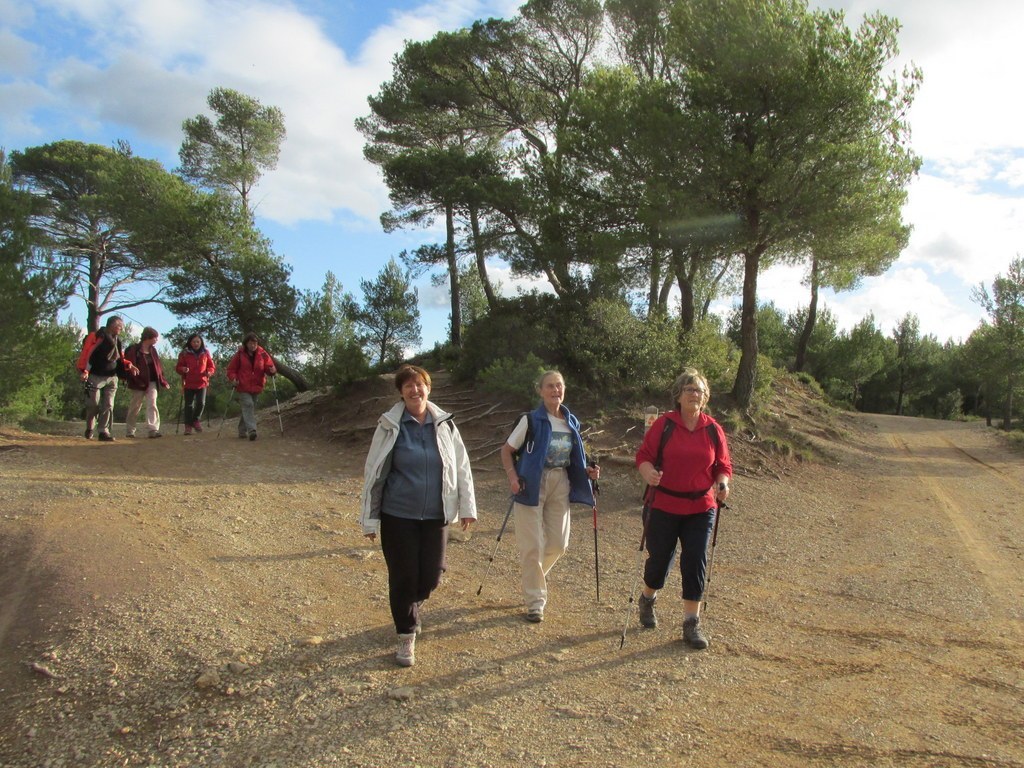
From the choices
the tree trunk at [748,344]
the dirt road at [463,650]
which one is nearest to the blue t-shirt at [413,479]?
the dirt road at [463,650]

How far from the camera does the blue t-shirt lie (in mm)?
4035

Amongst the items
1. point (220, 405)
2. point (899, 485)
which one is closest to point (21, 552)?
point (899, 485)

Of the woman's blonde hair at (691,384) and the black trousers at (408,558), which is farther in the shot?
the woman's blonde hair at (691,384)

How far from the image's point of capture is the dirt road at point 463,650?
10.7 ft

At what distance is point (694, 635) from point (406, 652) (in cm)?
185

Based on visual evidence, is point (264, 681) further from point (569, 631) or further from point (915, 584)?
point (915, 584)

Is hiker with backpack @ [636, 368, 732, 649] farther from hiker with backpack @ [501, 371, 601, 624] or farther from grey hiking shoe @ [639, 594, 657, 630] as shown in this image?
hiker with backpack @ [501, 371, 601, 624]

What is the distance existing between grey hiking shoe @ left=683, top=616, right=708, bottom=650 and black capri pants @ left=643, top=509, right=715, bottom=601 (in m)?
0.15

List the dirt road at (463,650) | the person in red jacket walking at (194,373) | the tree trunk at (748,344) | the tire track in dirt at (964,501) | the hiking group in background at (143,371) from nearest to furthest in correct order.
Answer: the dirt road at (463,650) < the tire track in dirt at (964,501) < the hiking group in background at (143,371) < the person in red jacket walking at (194,373) < the tree trunk at (748,344)

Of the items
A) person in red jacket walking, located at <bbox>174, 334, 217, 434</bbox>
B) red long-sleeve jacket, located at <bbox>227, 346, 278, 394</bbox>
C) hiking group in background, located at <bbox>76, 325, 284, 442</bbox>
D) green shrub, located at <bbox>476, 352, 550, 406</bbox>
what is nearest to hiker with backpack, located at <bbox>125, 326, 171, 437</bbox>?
hiking group in background, located at <bbox>76, 325, 284, 442</bbox>

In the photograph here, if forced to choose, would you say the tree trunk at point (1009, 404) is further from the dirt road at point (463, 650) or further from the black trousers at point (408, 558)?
the black trousers at point (408, 558)

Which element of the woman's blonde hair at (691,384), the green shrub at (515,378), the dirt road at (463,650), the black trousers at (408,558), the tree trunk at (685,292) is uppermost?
the tree trunk at (685,292)

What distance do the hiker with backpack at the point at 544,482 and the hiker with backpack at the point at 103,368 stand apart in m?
7.92

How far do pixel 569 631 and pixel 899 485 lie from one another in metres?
8.82
